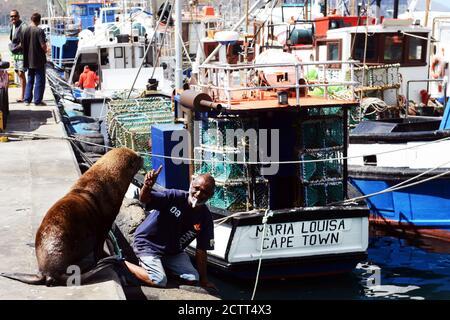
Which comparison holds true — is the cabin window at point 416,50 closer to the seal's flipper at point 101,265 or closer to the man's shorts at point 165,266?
the man's shorts at point 165,266

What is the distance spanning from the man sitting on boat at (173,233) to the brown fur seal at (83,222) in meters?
0.35

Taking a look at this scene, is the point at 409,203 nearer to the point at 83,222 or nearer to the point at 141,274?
the point at 141,274

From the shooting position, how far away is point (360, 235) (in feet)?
28.8

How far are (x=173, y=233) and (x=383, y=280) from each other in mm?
4580

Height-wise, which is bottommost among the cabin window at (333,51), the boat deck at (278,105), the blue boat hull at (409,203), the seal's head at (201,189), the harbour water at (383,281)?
the harbour water at (383,281)

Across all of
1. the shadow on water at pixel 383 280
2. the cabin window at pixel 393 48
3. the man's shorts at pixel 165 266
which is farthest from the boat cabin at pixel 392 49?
the man's shorts at pixel 165 266

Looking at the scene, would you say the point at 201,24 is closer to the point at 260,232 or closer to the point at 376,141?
the point at 376,141

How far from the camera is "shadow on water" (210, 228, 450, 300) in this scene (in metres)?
8.96

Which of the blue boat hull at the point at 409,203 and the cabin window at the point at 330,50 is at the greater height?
the cabin window at the point at 330,50

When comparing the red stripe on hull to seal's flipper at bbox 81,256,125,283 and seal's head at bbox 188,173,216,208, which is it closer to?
seal's head at bbox 188,173,216,208

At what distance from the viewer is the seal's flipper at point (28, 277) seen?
5383 mm

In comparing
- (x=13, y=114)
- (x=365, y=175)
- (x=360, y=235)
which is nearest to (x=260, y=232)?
(x=360, y=235)
